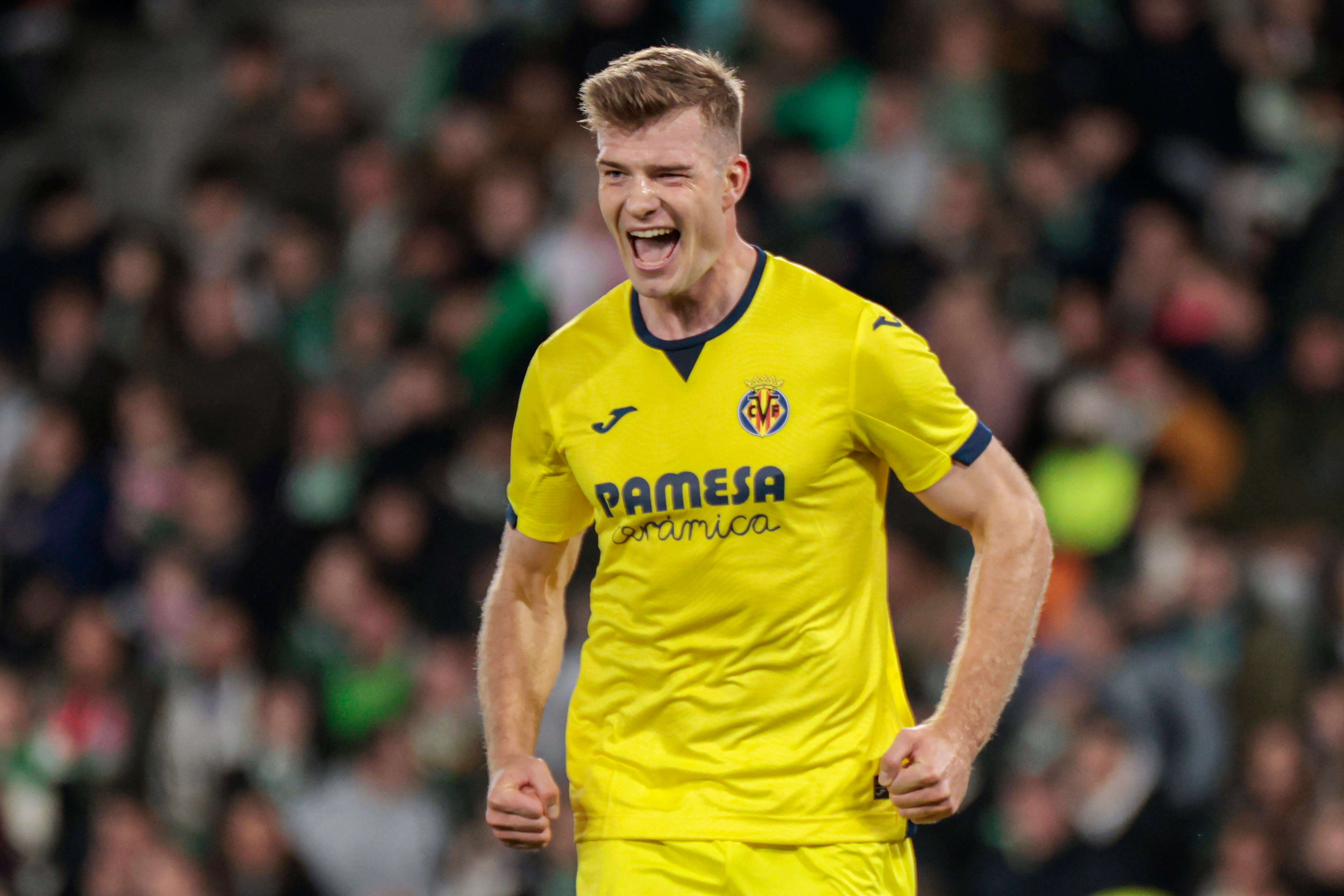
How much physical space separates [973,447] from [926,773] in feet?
2.08

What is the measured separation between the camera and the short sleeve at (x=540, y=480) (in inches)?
149

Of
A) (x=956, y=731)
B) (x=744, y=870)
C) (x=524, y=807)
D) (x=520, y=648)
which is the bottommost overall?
(x=744, y=870)

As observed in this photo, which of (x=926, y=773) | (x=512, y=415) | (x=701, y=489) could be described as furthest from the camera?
(x=512, y=415)

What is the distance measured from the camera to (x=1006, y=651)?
3.52m

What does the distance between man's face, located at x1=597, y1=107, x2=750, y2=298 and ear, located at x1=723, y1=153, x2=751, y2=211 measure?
0.06 feet

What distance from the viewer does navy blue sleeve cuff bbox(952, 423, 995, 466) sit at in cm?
355

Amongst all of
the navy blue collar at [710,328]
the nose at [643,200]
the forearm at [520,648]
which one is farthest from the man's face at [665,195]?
the forearm at [520,648]

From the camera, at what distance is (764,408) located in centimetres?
359

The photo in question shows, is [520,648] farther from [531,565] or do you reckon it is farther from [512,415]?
[512,415]

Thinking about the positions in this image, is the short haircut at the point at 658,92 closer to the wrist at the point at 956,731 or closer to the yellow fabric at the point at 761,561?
the yellow fabric at the point at 761,561

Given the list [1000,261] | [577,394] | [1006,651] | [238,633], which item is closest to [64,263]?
[238,633]

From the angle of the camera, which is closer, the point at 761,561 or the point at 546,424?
the point at 761,561

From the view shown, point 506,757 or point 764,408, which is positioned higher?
point 764,408

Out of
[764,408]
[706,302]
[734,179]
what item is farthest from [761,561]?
[734,179]
